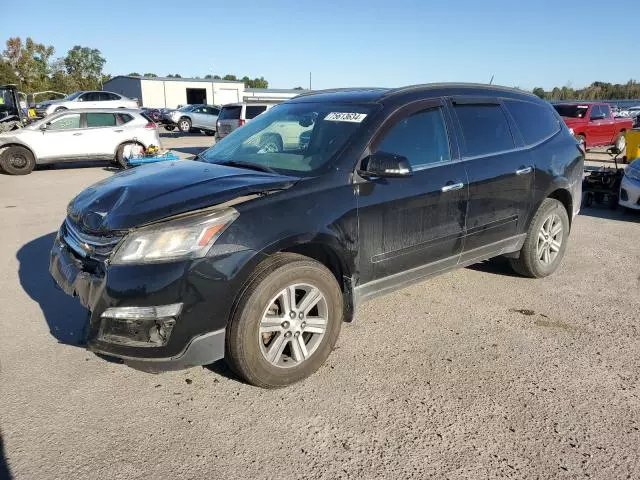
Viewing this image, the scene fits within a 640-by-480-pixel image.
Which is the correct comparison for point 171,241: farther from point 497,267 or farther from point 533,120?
point 497,267

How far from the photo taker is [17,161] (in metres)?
12.8

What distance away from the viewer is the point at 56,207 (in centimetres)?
844

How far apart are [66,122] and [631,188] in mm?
12957

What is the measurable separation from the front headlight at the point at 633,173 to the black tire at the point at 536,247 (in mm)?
3666

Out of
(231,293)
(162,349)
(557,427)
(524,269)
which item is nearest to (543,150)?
(524,269)

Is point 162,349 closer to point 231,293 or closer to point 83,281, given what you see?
point 231,293

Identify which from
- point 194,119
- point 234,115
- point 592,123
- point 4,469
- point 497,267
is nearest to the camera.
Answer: point 4,469

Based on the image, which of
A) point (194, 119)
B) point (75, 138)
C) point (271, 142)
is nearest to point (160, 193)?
point (271, 142)

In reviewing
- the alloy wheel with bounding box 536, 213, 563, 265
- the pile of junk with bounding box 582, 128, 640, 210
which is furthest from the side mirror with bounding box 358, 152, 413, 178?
the pile of junk with bounding box 582, 128, 640, 210

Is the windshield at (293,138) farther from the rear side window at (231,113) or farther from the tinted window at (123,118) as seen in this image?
the rear side window at (231,113)

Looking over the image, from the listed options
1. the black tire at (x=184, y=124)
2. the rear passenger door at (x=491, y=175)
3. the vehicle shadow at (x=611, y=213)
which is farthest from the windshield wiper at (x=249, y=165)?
Result: the black tire at (x=184, y=124)

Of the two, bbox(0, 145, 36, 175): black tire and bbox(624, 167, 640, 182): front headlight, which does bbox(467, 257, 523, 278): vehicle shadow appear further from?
bbox(0, 145, 36, 175): black tire

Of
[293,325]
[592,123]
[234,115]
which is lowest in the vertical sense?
[293,325]

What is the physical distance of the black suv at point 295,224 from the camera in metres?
2.71
